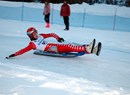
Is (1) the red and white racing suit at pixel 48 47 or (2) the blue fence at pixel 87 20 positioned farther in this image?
(2) the blue fence at pixel 87 20

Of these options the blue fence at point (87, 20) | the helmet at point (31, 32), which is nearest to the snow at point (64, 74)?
the helmet at point (31, 32)

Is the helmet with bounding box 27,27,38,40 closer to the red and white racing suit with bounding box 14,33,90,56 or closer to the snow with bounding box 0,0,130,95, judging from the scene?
the red and white racing suit with bounding box 14,33,90,56

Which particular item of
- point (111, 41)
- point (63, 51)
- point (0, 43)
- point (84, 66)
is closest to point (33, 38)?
point (63, 51)

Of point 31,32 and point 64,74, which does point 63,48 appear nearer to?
point 31,32

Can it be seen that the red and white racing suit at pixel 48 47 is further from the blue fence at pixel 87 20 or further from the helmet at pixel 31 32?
the blue fence at pixel 87 20

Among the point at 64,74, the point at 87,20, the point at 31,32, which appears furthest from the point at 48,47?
the point at 87,20

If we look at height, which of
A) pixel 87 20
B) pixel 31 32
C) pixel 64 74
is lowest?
pixel 87 20

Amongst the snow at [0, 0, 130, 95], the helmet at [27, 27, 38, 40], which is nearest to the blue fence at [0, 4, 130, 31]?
the snow at [0, 0, 130, 95]

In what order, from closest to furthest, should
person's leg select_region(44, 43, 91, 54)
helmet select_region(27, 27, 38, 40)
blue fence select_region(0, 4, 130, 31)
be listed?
person's leg select_region(44, 43, 91, 54) < helmet select_region(27, 27, 38, 40) < blue fence select_region(0, 4, 130, 31)

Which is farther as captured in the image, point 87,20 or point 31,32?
point 87,20

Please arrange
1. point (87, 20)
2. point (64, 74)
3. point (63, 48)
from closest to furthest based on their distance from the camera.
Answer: point (64, 74) → point (63, 48) → point (87, 20)

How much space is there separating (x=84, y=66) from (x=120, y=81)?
1.27 metres

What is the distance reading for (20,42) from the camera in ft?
32.6

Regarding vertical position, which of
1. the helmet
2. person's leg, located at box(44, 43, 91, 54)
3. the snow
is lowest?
the snow
